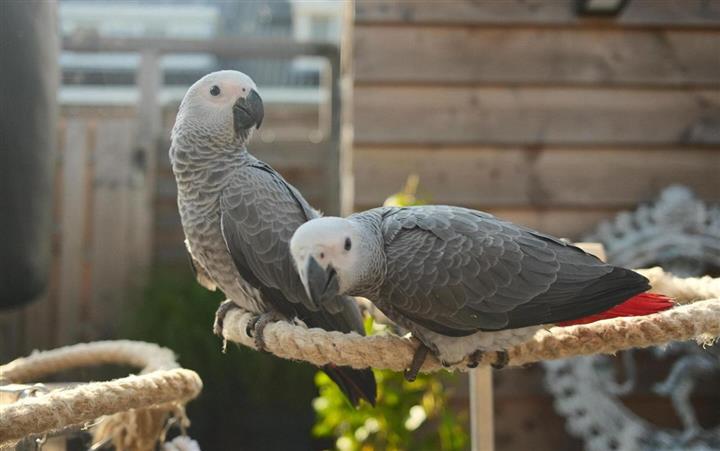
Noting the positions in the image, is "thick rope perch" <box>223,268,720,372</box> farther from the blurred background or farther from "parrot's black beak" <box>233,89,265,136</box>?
the blurred background

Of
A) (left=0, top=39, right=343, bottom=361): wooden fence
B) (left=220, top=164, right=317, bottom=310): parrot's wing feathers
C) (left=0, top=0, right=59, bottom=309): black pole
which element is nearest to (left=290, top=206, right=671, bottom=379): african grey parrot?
(left=220, top=164, right=317, bottom=310): parrot's wing feathers

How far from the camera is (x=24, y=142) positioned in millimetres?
868

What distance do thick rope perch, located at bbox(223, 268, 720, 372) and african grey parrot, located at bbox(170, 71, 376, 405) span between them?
0.07m

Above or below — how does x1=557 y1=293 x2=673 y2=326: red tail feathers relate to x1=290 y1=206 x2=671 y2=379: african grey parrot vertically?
below

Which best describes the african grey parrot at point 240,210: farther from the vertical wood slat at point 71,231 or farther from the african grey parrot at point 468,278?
the vertical wood slat at point 71,231

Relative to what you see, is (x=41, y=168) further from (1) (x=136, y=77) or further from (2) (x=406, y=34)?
(1) (x=136, y=77)

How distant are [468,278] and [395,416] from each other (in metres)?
0.77

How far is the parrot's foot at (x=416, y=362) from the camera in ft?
2.51

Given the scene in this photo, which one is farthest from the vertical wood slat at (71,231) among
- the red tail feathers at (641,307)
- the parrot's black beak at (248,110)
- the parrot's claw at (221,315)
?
the red tail feathers at (641,307)

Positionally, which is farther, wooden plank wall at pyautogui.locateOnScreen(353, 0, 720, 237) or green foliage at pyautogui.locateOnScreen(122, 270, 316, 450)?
green foliage at pyautogui.locateOnScreen(122, 270, 316, 450)

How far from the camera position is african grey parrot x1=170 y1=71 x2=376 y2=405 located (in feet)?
2.74

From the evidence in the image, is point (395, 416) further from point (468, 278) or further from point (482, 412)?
point (468, 278)

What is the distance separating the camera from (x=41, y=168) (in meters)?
0.91

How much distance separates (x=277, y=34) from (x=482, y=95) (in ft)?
3.28
